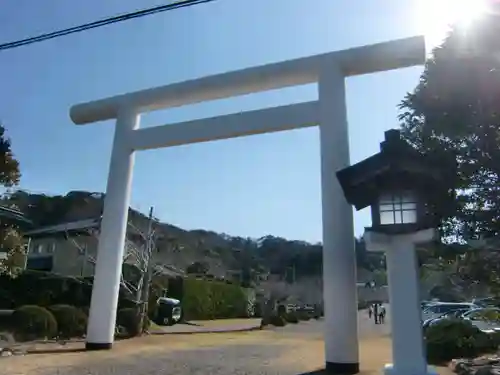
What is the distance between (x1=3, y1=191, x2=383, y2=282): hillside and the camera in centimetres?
Answer: 2512

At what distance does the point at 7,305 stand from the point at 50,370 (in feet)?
37.8

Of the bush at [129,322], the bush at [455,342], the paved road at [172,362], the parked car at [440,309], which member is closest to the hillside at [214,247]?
the parked car at [440,309]

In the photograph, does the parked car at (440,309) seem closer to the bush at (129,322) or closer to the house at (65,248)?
the bush at (129,322)

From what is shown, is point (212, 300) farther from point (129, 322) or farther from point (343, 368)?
point (343, 368)

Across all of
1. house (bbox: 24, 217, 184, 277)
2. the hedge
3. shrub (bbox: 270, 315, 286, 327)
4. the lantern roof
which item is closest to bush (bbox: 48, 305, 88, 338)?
house (bbox: 24, 217, 184, 277)

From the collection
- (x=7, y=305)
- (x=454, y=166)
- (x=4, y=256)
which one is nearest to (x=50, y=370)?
(x=4, y=256)

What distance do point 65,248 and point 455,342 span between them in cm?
1894

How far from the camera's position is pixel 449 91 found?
6.12 meters

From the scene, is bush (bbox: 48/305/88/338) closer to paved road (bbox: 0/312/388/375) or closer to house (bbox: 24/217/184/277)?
paved road (bbox: 0/312/388/375)

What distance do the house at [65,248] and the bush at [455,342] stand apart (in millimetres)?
14139

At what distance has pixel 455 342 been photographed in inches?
350

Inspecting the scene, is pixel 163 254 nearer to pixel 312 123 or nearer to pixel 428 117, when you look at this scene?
pixel 312 123

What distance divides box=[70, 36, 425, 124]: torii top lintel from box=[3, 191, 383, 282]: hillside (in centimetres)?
858

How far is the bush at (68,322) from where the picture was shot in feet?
44.4
